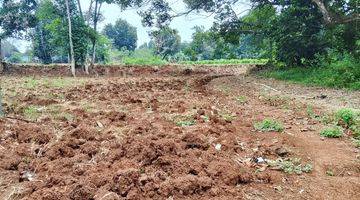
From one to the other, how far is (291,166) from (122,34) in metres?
54.9

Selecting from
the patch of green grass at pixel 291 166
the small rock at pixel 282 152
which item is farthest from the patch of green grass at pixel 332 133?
the patch of green grass at pixel 291 166

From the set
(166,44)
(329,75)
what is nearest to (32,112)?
(329,75)

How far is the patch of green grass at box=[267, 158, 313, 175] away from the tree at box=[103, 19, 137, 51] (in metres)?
53.8

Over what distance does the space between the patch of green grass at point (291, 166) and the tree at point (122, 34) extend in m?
53.8

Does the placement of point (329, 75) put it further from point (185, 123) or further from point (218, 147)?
point (218, 147)

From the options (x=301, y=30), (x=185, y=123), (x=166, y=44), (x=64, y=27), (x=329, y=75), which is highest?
(x=64, y=27)

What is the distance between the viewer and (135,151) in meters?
5.05

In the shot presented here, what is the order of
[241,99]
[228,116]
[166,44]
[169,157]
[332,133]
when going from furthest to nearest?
1. [166,44]
2. [241,99]
3. [228,116]
4. [332,133]
5. [169,157]

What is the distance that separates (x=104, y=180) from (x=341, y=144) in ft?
11.6

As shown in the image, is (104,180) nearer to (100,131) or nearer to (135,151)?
(135,151)

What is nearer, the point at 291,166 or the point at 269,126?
the point at 291,166

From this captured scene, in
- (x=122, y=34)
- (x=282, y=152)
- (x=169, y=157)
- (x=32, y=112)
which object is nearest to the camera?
(x=169, y=157)

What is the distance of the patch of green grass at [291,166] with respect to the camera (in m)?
4.71

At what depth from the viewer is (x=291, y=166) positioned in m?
4.85
